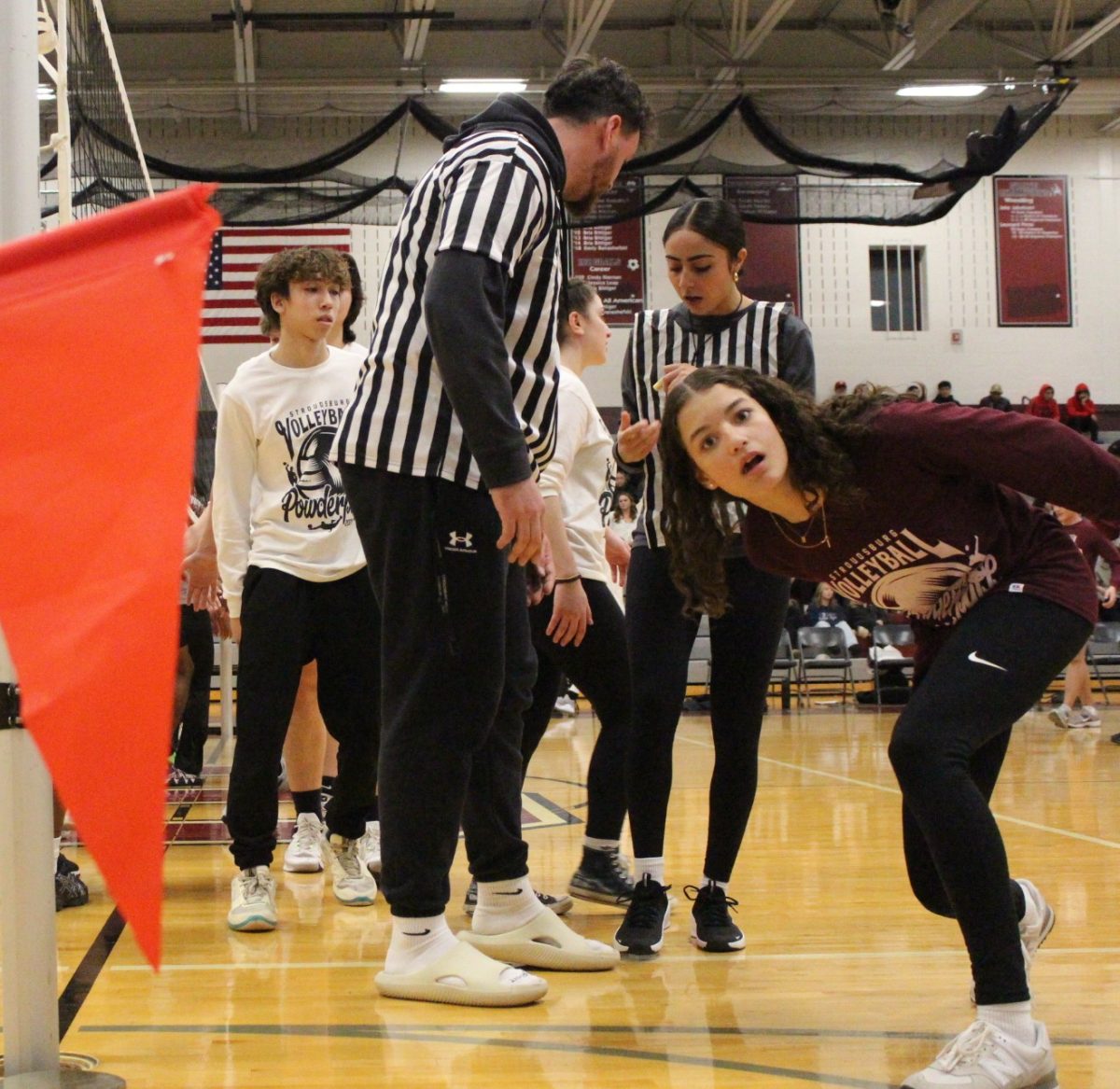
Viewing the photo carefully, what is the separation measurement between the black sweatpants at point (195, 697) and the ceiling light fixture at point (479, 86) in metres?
10.5

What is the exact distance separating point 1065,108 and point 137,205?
62.1 feet

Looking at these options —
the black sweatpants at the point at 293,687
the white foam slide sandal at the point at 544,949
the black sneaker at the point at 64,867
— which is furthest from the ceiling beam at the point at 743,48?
the white foam slide sandal at the point at 544,949

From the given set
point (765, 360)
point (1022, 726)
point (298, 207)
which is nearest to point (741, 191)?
point (298, 207)

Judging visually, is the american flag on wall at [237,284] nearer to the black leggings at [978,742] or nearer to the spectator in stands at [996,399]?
the spectator in stands at [996,399]

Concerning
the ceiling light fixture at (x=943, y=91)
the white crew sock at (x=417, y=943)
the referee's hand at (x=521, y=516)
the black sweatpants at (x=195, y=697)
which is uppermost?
the ceiling light fixture at (x=943, y=91)

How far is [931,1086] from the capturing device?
1.97m

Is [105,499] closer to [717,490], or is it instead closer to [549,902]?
[717,490]

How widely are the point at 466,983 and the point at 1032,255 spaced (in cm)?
1798

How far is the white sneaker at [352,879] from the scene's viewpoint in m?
3.57

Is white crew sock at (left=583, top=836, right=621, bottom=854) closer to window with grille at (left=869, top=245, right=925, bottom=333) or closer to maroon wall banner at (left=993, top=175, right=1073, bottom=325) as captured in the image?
window with grille at (left=869, top=245, right=925, bottom=333)

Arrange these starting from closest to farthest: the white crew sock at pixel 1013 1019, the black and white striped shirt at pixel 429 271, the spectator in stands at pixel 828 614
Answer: the white crew sock at pixel 1013 1019 → the black and white striped shirt at pixel 429 271 → the spectator in stands at pixel 828 614

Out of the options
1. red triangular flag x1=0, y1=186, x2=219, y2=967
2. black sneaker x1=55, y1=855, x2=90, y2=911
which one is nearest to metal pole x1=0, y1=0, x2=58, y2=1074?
red triangular flag x1=0, y1=186, x2=219, y2=967

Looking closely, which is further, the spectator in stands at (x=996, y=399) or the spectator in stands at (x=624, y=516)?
the spectator in stands at (x=996, y=399)

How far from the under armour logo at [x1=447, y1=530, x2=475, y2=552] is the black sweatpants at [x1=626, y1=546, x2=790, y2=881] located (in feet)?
2.28
